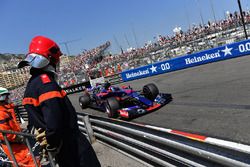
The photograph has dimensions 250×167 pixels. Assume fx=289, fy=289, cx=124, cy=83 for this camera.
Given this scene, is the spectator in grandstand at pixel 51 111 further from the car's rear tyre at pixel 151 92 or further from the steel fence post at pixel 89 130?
the car's rear tyre at pixel 151 92

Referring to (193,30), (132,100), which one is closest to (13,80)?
(193,30)

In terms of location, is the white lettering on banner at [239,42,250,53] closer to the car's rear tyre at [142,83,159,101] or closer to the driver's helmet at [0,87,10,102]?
the car's rear tyre at [142,83,159,101]

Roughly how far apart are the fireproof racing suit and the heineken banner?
560 inches

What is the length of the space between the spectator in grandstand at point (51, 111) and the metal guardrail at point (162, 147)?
1.06m

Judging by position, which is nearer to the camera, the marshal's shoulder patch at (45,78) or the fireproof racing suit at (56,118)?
the fireproof racing suit at (56,118)

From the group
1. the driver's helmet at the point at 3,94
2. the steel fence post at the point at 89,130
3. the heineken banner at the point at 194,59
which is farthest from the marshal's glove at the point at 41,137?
the heineken banner at the point at 194,59

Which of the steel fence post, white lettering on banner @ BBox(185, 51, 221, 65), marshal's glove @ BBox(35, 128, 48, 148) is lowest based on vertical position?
the steel fence post

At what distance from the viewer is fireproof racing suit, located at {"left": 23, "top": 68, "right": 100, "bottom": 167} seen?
2.46 m

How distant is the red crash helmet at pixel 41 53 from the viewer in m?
2.69

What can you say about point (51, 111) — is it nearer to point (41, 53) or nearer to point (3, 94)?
point (41, 53)

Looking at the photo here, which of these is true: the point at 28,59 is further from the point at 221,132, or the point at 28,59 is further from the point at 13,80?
the point at 13,80

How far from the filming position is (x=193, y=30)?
40.1 meters

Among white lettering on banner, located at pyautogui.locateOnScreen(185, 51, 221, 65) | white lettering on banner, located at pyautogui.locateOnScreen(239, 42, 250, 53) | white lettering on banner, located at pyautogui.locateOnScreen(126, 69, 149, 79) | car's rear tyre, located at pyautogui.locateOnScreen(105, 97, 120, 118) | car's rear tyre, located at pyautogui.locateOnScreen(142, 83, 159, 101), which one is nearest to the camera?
car's rear tyre, located at pyautogui.locateOnScreen(105, 97, 120, 118)

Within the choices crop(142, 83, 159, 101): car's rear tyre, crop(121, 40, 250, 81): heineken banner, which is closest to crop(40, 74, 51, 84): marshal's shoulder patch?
crop(142, 83, 159, 101): car's rear tyre
